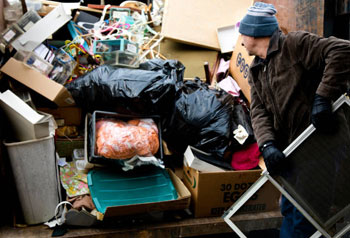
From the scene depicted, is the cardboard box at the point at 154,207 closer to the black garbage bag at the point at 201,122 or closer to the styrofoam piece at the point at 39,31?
the black garbage bag at the point at 201,122

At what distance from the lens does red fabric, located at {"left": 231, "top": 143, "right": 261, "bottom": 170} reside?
3.00 metres

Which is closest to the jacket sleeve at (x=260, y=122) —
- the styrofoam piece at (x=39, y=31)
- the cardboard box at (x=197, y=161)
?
the cardboard box at (x=197, y=161)

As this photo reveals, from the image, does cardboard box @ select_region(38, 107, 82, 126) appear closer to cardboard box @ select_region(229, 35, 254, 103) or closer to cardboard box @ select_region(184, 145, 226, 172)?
cardboard box @ select_region(184, 145, 226, 172)

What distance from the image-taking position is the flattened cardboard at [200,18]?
4020 millimetres

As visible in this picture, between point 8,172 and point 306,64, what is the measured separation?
221cm

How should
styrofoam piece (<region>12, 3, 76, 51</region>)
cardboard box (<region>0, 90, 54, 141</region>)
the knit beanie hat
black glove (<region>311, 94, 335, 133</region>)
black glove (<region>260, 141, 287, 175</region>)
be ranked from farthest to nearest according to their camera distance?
styrofoam piece (<region>12, 3, 76, 51</region>) → cardboard box (<region>0, 90, 54, 141</region>) → the knit beanie hat → black glove (<region>260, 141, 287, 175</region>) → black glove (<region>311, 94, 335, 133</region>)

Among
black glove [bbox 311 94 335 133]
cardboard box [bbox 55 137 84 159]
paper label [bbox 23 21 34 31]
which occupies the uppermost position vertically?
paper label [bbox 23 21 34 31]

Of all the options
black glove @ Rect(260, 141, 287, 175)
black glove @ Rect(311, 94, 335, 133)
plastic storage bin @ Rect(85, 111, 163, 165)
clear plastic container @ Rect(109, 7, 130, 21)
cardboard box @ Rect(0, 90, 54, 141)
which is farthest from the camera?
clear plastic container @ Rect(109, 7, 130, 21)

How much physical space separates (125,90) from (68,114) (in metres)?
0.62

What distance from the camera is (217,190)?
9.55 ft

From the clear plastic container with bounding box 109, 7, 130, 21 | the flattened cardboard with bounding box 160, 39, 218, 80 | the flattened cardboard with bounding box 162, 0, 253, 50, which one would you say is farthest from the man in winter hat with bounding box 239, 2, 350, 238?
the clear plastic container with bounding box 109, 7, 130, 21

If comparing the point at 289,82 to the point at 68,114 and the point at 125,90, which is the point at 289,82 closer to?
the point at 125,90

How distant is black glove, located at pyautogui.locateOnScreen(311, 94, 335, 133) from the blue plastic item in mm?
1571

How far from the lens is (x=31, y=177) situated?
8.74 feet
